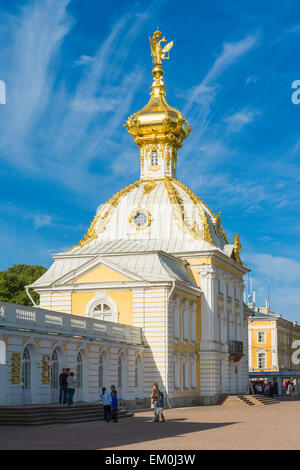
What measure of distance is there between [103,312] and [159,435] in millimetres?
23348

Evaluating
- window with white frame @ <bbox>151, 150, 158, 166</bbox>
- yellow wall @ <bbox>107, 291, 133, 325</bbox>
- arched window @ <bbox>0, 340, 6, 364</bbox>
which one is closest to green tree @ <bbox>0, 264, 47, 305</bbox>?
window with white frame @ <bbox>151, 150, 158, 166</bbox>

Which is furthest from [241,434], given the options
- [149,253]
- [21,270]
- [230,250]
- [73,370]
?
[21,270]

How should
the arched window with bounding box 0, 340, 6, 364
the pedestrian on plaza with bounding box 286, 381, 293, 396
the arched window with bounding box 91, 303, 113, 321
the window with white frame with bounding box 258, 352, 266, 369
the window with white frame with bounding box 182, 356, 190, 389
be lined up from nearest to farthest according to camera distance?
the arched window with bounding box 0, 340, 6, 364 < the arched window with bounding box 91, 303, 113, 321 < the window with white frame with bounding box 182, 356, 190, 389 < the pedestrian on plaza with bounding box 286, 381, 293, 396 < the window with white frame with bounding box 258, 352, 266, 369

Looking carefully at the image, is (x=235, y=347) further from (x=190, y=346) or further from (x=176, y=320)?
(x=176, y=320)

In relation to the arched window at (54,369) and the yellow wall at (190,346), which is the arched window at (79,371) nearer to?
the arched window at (54,369)

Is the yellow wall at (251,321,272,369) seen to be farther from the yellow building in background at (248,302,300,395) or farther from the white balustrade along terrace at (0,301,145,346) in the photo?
the white balustrade along terrace at (0,301,145,346)

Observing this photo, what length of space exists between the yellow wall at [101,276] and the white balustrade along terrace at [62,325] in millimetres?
3320

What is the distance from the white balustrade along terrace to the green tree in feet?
82.7

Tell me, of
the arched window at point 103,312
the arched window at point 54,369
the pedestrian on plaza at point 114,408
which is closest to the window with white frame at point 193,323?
the arched window at point 103,312

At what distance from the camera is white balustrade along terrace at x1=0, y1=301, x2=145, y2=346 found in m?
31.4

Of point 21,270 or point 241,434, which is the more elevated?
point 21,270
